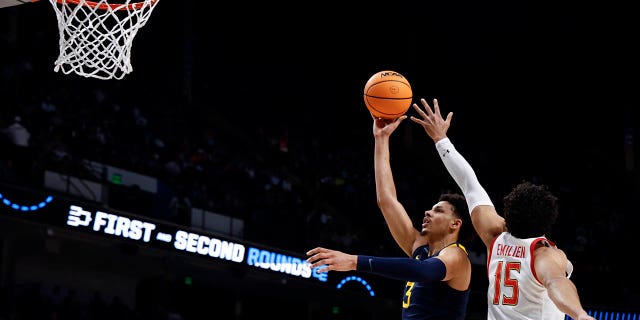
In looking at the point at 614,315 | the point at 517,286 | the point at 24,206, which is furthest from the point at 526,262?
the point at 614,315

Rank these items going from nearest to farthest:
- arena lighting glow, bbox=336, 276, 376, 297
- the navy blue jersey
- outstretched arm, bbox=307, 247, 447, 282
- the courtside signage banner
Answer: outstretched arm, bbox=307, 247, 447, 282 < the navy blue jersey < the courtside signage banner < arena lighting glow, bbox=336, 276, 376, 297

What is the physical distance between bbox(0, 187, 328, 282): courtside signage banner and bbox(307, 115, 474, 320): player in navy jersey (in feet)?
20.5

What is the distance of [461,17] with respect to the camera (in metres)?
18.0

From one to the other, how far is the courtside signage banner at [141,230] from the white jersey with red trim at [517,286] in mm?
7343

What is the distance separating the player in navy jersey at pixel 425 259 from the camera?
137 inches

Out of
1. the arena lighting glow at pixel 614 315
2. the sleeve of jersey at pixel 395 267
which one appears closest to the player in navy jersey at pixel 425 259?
the sleeve of jersey at pixel 395 267

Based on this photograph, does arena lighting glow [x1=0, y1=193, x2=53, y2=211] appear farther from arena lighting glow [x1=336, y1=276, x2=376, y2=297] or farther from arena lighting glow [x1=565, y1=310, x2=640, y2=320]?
arena lighting glow [x1=565, y1=310, x2=640, y2=320]

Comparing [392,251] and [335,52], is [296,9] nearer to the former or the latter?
[335,52]

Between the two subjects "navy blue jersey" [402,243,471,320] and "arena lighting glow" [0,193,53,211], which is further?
"arena lighting glow" [0,193,53,211]

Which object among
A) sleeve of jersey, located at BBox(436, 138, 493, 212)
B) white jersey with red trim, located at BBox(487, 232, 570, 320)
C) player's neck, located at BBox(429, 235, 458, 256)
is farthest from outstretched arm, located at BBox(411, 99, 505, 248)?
player's neck, located at BBox(429, 235, 458, 256)

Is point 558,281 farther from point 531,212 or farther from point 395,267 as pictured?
point 395,267

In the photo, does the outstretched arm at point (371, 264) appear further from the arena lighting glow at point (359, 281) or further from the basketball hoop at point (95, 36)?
the arena lighting glow at point (359, 281)

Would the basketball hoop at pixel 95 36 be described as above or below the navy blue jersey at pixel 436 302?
above

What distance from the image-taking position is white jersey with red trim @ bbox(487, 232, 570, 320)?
3.37 metres
